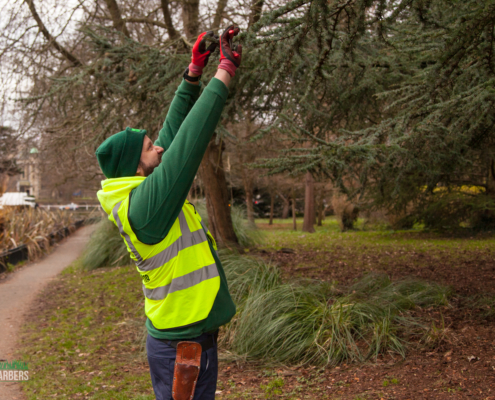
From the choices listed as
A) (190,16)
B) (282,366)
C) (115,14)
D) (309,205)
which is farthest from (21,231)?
(309,205)

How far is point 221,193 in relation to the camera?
9.30m

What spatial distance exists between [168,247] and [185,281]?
6.5 inches

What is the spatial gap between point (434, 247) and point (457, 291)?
15.9ft

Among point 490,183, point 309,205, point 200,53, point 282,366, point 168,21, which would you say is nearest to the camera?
point 200,53

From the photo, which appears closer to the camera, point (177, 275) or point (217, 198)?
point (177, 275)

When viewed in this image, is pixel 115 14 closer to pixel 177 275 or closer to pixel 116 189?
pixel 116 189

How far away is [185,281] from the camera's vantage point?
1.97 m

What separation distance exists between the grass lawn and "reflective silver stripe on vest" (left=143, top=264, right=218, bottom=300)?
7.45 ft

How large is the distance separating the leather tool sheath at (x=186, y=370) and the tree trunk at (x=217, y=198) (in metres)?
7.05

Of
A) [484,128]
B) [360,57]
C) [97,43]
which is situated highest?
[97,43]

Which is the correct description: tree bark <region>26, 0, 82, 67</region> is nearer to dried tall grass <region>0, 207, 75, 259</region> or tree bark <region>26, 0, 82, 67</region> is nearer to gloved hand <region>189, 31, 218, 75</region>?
dried tall grass <region>0, 207, 75, 259</region>

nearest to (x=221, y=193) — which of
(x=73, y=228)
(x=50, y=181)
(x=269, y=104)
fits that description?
(x=269, y=104)

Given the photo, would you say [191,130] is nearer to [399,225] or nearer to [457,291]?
[457,291]

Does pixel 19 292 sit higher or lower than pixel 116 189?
lower
